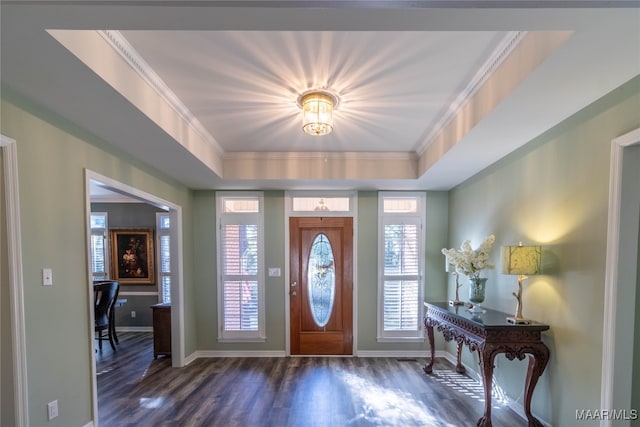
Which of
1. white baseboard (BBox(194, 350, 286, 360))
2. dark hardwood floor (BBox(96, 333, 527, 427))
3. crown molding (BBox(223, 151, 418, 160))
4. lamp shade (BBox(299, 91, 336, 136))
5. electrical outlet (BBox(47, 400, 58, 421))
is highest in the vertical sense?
lamp shade (BBox(299, 91, 336, 136))

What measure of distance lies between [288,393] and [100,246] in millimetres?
4945

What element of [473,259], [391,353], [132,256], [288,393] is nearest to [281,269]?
[288,393]

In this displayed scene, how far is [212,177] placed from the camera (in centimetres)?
382

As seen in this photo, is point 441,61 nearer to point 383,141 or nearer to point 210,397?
point 383,141

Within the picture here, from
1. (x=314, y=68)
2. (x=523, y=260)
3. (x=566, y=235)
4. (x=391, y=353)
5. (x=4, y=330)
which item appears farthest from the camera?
(x=391, y=353)

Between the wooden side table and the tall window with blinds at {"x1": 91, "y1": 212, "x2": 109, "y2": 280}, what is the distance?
7.98ft

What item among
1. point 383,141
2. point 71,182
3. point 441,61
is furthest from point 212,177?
point 441,61

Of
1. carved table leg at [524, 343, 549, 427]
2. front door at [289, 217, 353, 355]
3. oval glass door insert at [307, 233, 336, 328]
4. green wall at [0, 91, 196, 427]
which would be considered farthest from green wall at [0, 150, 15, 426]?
carved table leg at [524, 343, 549, 427]

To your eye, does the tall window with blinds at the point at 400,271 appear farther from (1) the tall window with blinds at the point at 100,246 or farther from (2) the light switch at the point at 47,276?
(1) the tall window with blinds at the point at 100,246

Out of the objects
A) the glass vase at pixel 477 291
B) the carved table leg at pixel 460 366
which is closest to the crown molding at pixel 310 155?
the glass vase at pixel 477 291

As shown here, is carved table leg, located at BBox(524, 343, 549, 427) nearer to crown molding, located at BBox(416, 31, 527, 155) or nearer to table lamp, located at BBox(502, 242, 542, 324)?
table lamp, located at BBox(502, 242, 542, 324)

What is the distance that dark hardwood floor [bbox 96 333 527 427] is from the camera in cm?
285

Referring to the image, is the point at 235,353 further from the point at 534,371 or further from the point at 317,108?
the point at 317,108

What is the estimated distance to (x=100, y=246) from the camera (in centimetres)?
604
